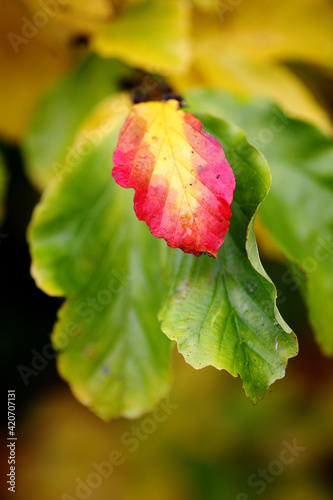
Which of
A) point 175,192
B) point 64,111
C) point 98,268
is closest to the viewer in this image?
point 175,192

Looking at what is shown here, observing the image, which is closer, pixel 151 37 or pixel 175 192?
pixel 175 192

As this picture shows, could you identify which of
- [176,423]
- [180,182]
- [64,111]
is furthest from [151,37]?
[176,423]

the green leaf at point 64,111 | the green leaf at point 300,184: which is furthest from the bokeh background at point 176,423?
the green leaf at point 300,184

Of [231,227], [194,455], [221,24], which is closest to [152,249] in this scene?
[231,227]

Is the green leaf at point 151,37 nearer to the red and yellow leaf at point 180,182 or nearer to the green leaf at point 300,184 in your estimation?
the green leaf at point 300,184

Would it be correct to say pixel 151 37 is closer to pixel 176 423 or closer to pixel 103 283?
pixel 103 283

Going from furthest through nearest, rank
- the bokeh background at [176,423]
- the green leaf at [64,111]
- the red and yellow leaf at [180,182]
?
the bokeh background at [176,423] → the green leaf at [64,111] → the red and yellow leaf at [180,182]

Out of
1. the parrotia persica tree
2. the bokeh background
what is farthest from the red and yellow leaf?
the bokeh background
